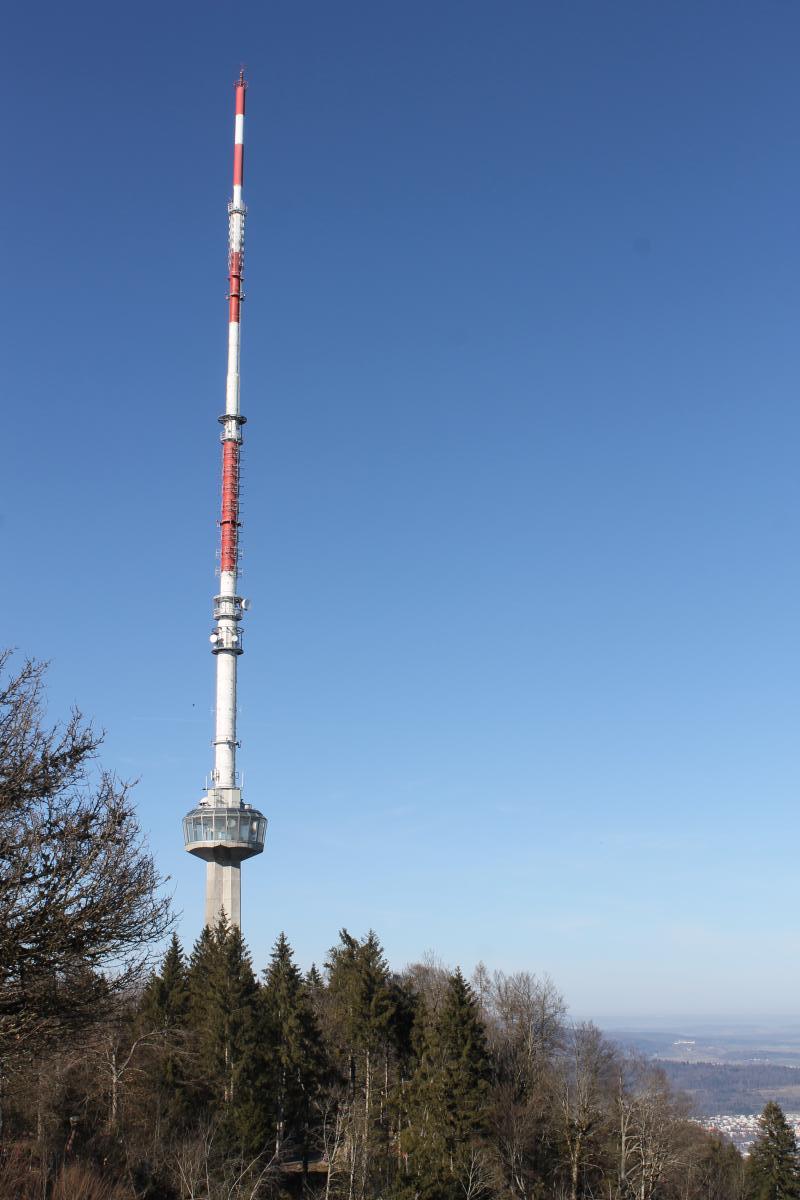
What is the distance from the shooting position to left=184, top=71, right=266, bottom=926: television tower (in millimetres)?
93688

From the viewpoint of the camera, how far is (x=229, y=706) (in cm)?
9475

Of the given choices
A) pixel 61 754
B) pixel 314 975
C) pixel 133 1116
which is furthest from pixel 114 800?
pixel 314 975

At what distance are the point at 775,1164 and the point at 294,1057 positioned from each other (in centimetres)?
3075

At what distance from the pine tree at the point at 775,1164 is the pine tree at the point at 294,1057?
2762 centimetres

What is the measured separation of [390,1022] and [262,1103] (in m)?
9.26

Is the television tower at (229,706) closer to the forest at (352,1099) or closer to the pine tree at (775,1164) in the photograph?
the forest at (352,1099)

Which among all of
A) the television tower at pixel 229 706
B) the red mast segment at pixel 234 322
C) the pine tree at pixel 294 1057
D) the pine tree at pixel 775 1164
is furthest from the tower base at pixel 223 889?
the pine tree at pixel 775 1164

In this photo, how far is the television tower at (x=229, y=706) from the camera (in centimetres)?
9369

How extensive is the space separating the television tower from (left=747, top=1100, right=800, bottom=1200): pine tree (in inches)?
1814

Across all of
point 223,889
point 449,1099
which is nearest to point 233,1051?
point 449,1099

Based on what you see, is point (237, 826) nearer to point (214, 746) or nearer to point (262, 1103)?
point (214, 746)

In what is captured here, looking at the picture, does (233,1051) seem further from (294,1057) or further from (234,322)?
(234,322)

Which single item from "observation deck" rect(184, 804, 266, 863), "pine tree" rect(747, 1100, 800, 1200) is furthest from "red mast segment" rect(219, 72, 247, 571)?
"pine tree" rect(747, 1100, 800, 1200)

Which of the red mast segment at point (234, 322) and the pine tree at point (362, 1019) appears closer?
the pine tree at point (362, 1019)
